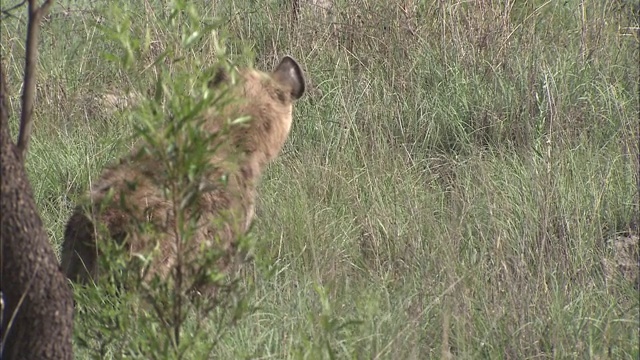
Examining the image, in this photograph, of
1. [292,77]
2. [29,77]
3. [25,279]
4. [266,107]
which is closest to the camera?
[25,279]

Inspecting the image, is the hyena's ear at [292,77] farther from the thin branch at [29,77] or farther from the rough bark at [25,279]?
the rough bark at [25,279]

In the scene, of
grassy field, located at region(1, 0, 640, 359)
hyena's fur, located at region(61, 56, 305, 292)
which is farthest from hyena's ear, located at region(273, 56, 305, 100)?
grassy field, located at region(1, 0, 640, 359)

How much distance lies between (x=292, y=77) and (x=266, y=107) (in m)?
0.27

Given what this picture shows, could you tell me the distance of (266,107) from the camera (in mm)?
5160

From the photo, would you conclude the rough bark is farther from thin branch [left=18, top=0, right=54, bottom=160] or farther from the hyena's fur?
the hyena's fur

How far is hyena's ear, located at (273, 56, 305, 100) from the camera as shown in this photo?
5352 mm

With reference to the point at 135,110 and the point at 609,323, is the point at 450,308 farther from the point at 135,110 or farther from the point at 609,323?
the point at 135,110

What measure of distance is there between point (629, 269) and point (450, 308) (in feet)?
3.35

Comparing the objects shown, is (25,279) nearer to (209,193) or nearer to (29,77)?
(29,77)

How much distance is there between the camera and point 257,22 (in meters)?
7.84

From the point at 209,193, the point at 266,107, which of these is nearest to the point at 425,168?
the point at 266,107

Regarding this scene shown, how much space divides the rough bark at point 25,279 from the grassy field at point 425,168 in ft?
2.40

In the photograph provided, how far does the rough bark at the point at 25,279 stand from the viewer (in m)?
3.28

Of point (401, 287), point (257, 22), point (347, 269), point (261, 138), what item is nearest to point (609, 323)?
point (401, 287)
